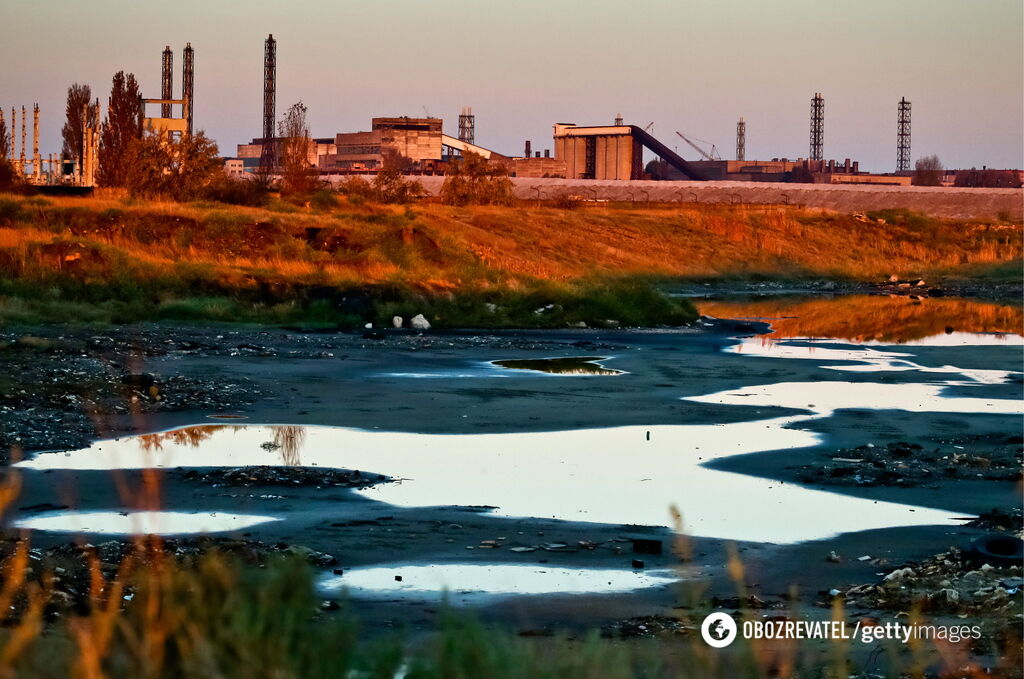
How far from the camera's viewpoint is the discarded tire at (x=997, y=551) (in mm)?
9391

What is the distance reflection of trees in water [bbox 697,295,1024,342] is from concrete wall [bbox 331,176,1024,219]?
4997cm

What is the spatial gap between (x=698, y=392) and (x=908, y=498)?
8.79 m

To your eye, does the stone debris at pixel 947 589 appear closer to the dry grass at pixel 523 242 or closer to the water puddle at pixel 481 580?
the water puddle at pixel 481 580

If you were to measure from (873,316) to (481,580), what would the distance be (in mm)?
32559

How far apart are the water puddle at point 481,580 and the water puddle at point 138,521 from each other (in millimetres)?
1688

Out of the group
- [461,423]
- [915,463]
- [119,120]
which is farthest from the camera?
[119,120]

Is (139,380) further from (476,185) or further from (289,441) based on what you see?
(476,185)

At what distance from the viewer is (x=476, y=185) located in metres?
72.8

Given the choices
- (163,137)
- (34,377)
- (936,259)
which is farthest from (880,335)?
(936,259)

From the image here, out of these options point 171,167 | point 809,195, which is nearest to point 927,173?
point 809,195

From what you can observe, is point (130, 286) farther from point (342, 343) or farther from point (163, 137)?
point (163, 137)

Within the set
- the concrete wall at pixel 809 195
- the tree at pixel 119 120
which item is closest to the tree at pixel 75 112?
the tree at pixel 119 120

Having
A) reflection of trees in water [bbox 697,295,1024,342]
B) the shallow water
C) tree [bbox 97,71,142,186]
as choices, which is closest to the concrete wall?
tree [bbox 97,71,142,186]

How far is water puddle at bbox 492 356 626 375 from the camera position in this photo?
23.9 m
